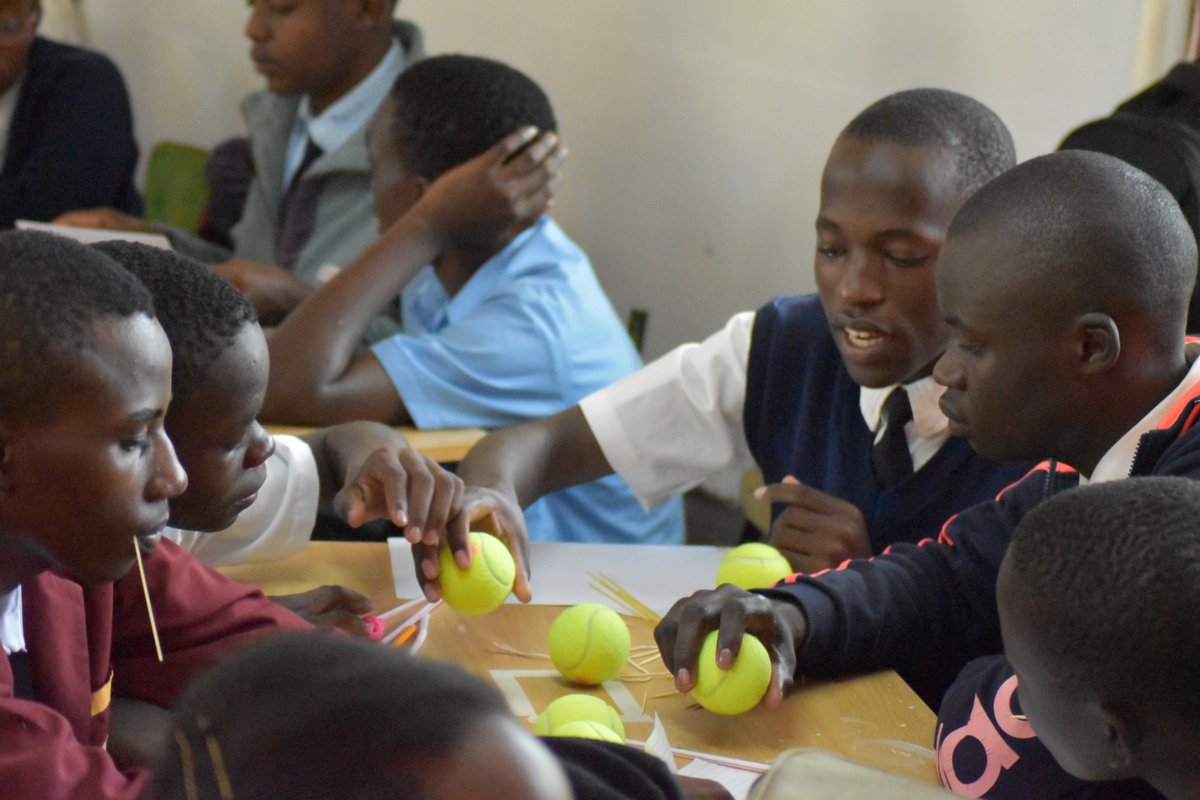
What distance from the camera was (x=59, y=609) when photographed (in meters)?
1.32

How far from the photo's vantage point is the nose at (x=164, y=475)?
122 cm

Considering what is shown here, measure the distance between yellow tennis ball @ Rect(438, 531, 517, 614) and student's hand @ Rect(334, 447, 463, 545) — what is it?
1.8 inches

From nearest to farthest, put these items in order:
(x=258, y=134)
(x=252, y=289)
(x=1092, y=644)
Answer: (x=1092, y=644) < (x=252, y=289) < (x=258, y=134)

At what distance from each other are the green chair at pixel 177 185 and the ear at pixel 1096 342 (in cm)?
360

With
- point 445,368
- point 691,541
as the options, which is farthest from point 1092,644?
point 691,541

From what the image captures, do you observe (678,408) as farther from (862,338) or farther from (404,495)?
(404,495)

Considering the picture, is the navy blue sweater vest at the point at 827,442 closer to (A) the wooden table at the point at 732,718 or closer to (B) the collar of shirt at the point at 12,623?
(A) the wooden table at the point at 732,718

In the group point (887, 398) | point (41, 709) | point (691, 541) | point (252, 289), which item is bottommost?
point (691, 541)

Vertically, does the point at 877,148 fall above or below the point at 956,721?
above

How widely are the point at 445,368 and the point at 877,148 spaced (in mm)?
1001

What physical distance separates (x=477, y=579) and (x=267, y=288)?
1.60m

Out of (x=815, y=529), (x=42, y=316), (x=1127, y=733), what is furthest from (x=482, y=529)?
(x=1127, y=733)

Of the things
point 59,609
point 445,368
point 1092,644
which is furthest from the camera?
point 445,368

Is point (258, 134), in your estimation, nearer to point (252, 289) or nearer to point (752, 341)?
point (252, 289)
